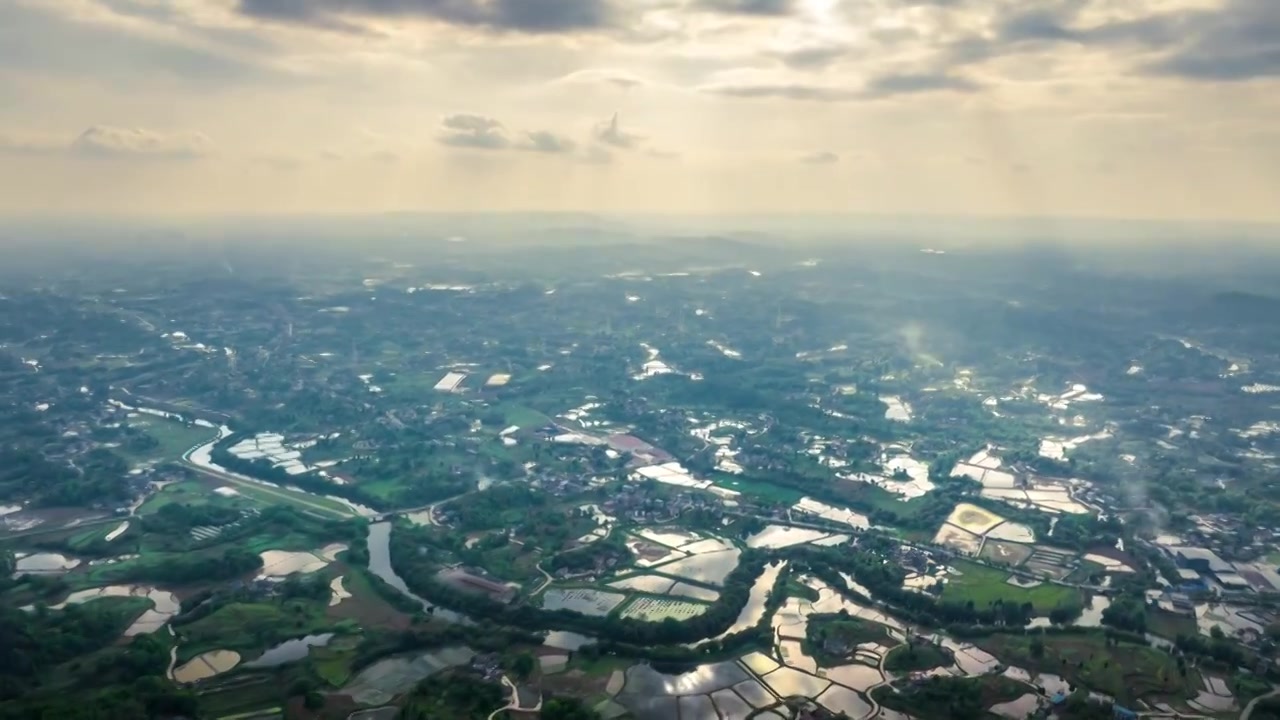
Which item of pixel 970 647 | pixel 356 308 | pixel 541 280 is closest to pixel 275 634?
pixel 970 647

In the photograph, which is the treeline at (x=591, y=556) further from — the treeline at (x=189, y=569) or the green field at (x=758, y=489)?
the treeline at (x=189, y=569)

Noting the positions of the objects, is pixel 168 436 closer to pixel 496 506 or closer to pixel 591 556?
pixel 496 506

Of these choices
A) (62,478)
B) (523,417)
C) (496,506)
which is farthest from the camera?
(523,417)

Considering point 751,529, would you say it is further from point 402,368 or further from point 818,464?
point 402,368

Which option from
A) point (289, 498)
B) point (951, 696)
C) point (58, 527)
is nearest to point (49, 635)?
point (58, 527)

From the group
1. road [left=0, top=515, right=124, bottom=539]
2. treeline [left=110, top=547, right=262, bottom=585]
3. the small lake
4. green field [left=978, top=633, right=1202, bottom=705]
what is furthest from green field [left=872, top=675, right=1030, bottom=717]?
road [left=0, top=515, right=124, bottom=539]

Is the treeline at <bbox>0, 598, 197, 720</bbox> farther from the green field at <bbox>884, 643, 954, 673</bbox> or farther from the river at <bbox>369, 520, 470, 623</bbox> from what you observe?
the green field at <bbox>884, 643, 954, 673</bbox>
